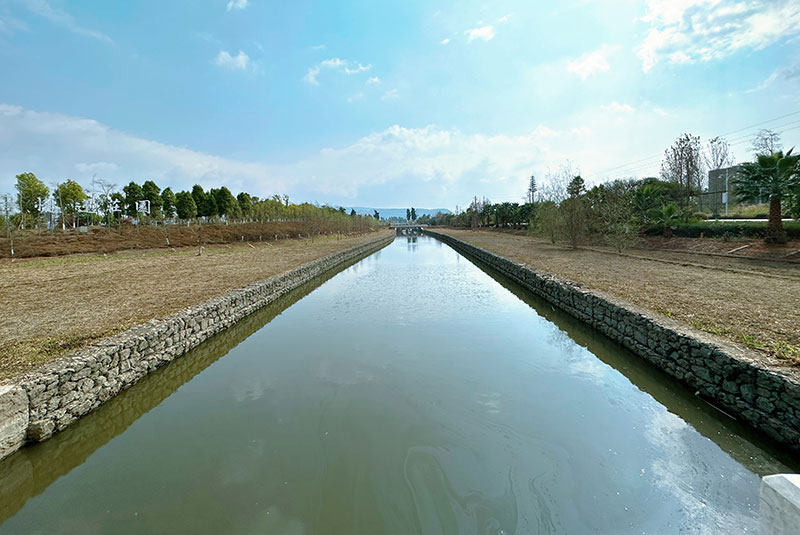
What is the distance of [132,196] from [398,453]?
54.7 m

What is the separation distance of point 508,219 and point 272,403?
4989 cm

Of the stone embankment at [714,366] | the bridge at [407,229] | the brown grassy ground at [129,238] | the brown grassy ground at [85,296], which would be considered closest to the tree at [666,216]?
the stone embankment at [714,366]

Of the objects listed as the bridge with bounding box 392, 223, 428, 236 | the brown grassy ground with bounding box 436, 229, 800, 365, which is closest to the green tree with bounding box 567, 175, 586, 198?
the brown grassy ground with bounding box 436, 229, 800, 365

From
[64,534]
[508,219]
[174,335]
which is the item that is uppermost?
[508,219]

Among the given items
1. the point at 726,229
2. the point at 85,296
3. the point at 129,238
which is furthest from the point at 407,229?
the point at 85,296

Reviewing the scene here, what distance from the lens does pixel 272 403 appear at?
5.04 metres

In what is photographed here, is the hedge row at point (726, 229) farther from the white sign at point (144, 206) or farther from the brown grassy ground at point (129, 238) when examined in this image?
the white sign at point (144, 206)

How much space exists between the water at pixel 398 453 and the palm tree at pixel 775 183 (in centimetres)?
1350

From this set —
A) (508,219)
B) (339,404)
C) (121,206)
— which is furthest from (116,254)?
(508,219)

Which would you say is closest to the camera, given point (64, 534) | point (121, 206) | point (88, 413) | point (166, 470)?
point (64, 534)

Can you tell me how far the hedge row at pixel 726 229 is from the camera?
587 inches

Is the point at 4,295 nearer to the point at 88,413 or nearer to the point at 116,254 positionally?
the point at 88,413

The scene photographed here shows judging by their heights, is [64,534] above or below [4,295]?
below

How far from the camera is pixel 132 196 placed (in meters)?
46.5
